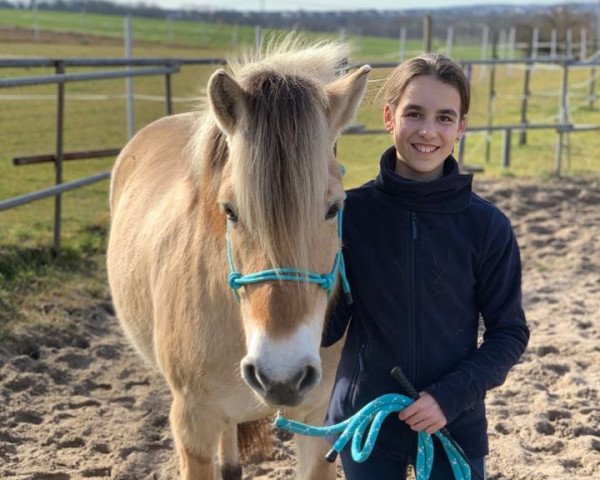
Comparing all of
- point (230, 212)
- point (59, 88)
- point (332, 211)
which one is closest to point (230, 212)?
point (230, 212)

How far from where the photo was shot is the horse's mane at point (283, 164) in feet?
5.73

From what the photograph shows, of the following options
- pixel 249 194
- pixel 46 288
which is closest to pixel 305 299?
pixel 249 194

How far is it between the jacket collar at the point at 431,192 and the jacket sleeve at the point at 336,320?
32 cm

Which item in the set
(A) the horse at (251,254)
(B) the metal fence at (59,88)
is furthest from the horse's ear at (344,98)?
A: (B) the metal fence at (59,88)

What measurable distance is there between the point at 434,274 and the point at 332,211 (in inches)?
12.2

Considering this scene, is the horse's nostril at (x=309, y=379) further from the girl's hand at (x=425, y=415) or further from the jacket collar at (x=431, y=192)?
the jacket collar at (x=431, y=192)

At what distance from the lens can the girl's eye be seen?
6.12 feet

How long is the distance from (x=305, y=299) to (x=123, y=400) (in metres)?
2.43

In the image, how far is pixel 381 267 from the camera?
6.40ft

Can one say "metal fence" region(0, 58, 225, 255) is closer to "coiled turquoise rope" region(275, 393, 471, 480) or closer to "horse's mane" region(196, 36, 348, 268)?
"horse's mane" region(196, 36, 348, 268)

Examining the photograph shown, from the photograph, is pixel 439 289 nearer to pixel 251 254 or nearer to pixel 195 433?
pixel 251 254

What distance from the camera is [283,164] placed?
69.6 inches

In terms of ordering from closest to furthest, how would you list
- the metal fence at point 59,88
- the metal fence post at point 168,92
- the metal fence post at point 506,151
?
the metal fence at point 59,88, the metal fence post at point 168,92, the metal fence post at point 506,151

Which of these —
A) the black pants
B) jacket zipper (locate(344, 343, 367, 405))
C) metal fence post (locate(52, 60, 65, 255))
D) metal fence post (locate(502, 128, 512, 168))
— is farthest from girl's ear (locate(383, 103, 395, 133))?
metal fence post (locate(502, 128, 512, 168))
